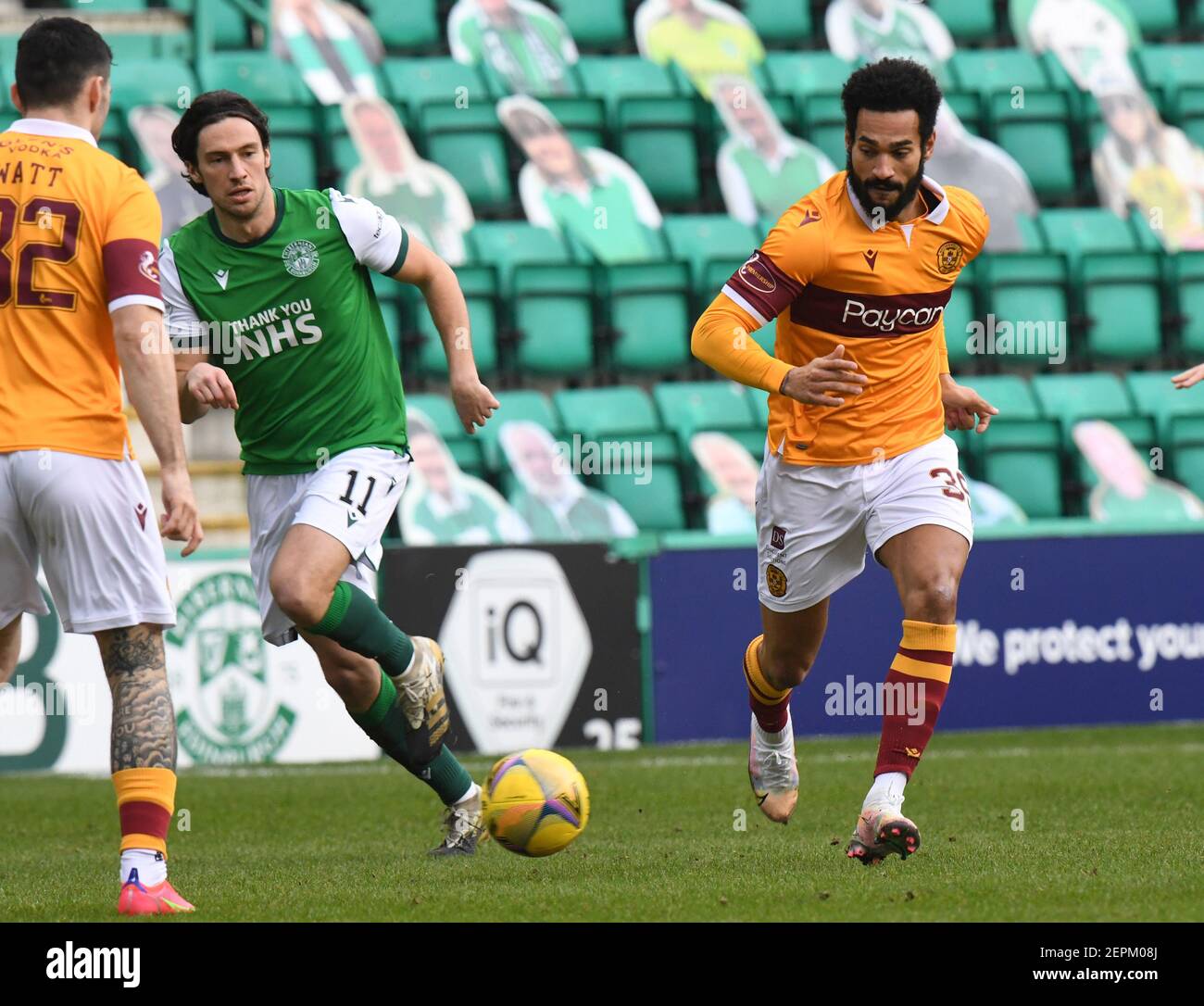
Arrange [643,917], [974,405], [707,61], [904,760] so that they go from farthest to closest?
[707,61] → [974,405] → [904,760] → [643,917]

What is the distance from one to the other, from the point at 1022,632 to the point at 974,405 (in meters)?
4.54

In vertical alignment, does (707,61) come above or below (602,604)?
above

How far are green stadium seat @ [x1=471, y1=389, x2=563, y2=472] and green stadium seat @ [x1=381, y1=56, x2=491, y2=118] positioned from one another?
2.73m

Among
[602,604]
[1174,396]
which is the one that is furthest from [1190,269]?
[602,604]

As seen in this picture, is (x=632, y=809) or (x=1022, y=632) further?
(x=1022, y=632)

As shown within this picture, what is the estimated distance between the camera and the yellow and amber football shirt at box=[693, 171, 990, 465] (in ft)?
19.7

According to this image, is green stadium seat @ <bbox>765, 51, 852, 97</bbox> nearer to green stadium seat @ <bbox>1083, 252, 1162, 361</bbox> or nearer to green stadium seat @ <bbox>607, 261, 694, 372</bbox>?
green stadium seat @ <bbox>1083, 252, 1162, 361</bbox>

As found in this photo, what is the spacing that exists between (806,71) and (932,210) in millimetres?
9039

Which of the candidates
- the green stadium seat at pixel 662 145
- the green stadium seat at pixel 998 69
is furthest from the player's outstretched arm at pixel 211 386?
the green stadium seat at pixel 998 69

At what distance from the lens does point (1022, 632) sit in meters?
10.7

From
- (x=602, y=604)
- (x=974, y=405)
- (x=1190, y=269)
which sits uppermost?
(x=1190, y=269)

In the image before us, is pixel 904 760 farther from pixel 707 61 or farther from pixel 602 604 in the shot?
pixel 707 61

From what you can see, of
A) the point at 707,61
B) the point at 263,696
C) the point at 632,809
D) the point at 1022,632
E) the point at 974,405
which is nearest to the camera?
the point at 974,405

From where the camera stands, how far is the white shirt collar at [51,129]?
4.95 metres
